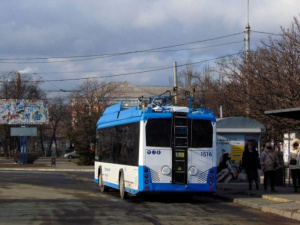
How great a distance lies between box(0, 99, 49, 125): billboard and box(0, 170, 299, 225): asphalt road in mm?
33365

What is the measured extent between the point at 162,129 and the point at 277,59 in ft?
46.0

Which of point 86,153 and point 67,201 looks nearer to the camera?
point 67,201

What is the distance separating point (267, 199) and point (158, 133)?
437cm

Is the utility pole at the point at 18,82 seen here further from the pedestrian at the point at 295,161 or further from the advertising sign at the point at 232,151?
the pedestrian at the point at 295,161

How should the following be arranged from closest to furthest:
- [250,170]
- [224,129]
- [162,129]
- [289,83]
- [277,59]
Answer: [162,129], [250,170], [224,129], [289,83], [277,59]

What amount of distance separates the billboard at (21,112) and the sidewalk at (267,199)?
3401 cm

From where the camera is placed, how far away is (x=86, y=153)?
5278 centimetres

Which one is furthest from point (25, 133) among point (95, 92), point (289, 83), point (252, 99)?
point (289, 83)

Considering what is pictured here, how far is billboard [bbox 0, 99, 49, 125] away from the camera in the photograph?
176ft

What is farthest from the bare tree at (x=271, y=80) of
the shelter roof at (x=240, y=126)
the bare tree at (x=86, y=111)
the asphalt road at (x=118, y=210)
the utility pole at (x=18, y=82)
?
the utility pole at (x=18, y=82)

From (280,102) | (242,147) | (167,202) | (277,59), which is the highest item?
(277,59)

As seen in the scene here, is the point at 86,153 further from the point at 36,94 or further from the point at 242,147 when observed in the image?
the point at 242,147

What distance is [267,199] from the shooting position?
1816 cm

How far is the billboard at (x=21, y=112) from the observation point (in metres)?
53.6
